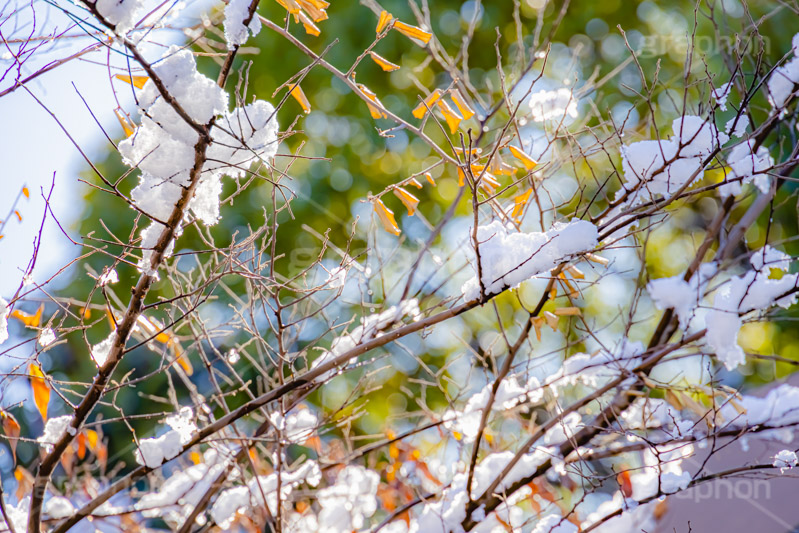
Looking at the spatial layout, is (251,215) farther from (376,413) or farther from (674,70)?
(674,70)

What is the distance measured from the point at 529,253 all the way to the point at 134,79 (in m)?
0.93

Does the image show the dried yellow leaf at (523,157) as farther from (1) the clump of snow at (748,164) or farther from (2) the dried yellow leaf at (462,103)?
(1) the clump of snow at (748,164)

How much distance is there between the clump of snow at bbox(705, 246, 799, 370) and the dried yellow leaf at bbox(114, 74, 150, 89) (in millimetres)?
1402

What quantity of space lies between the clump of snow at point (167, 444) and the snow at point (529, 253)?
0.81m

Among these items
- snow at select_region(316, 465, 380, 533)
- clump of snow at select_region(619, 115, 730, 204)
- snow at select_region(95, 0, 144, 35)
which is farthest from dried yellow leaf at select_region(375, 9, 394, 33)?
snow at select_region(316, 465, 380, 533)

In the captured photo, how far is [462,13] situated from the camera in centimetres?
599

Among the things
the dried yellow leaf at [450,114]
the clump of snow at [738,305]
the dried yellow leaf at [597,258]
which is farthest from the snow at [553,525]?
the dried yellow leaf at [450,114]

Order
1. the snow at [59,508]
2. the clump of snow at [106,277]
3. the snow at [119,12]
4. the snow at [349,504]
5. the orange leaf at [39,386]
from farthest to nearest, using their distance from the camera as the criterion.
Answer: the snow at [349,504]
the snow at [59,508]
the orange leaf at [39,386]
the clump of snow at [106,277]
the snow at [119,12]

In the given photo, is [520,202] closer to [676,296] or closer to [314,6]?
[676,296]

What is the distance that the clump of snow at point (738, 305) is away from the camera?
1365 millimetres

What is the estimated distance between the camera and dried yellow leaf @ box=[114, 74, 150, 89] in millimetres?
1190

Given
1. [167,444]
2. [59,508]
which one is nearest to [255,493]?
[59,508]

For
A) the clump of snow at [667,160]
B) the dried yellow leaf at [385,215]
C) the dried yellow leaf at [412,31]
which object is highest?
the dried yellow leaf at [412,31]

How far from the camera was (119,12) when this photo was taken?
41.8 inches
